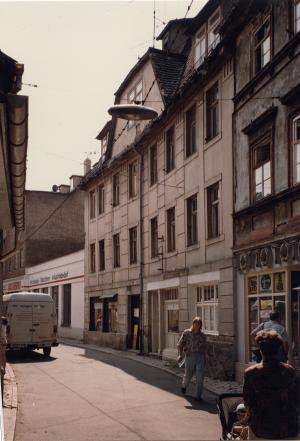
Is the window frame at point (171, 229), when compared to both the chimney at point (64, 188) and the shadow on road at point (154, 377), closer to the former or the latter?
the shadow on road at point (154, 377)

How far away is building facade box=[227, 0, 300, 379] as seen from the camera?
1355 centimetres

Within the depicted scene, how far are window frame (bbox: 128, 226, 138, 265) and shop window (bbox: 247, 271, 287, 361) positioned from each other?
11371mm

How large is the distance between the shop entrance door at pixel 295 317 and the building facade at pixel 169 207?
3.28 m

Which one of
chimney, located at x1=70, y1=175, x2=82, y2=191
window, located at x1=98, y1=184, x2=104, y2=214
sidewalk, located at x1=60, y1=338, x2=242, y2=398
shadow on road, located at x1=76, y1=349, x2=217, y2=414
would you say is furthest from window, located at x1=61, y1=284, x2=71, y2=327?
chimney, located at x1=70, y1=175, x2=82, y2=191

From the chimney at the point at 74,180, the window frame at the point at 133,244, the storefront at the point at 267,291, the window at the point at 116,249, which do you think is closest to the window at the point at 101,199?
the window at the point at 116,249

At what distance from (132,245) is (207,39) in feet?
33.7

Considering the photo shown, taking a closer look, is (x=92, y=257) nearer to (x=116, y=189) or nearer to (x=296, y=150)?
(x=116, y=189)

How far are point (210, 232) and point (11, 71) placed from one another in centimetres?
1447

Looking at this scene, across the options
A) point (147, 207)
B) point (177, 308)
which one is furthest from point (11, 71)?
point (147, 207)

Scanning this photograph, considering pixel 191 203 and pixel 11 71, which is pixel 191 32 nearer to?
pixel 191 203

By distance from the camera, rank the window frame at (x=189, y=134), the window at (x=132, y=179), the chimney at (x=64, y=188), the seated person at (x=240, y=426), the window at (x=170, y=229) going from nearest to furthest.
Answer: the seated person at (x=240, y=426) < the window frame at (x=189, y=134) < the window at (x=170, y=229) < the window at (x=132, y=179) < the chimney at (x=64, y=188)

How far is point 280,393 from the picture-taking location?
203 inches

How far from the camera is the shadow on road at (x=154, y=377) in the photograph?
12.4 m

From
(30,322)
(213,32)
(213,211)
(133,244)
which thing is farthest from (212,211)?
(30,322)
